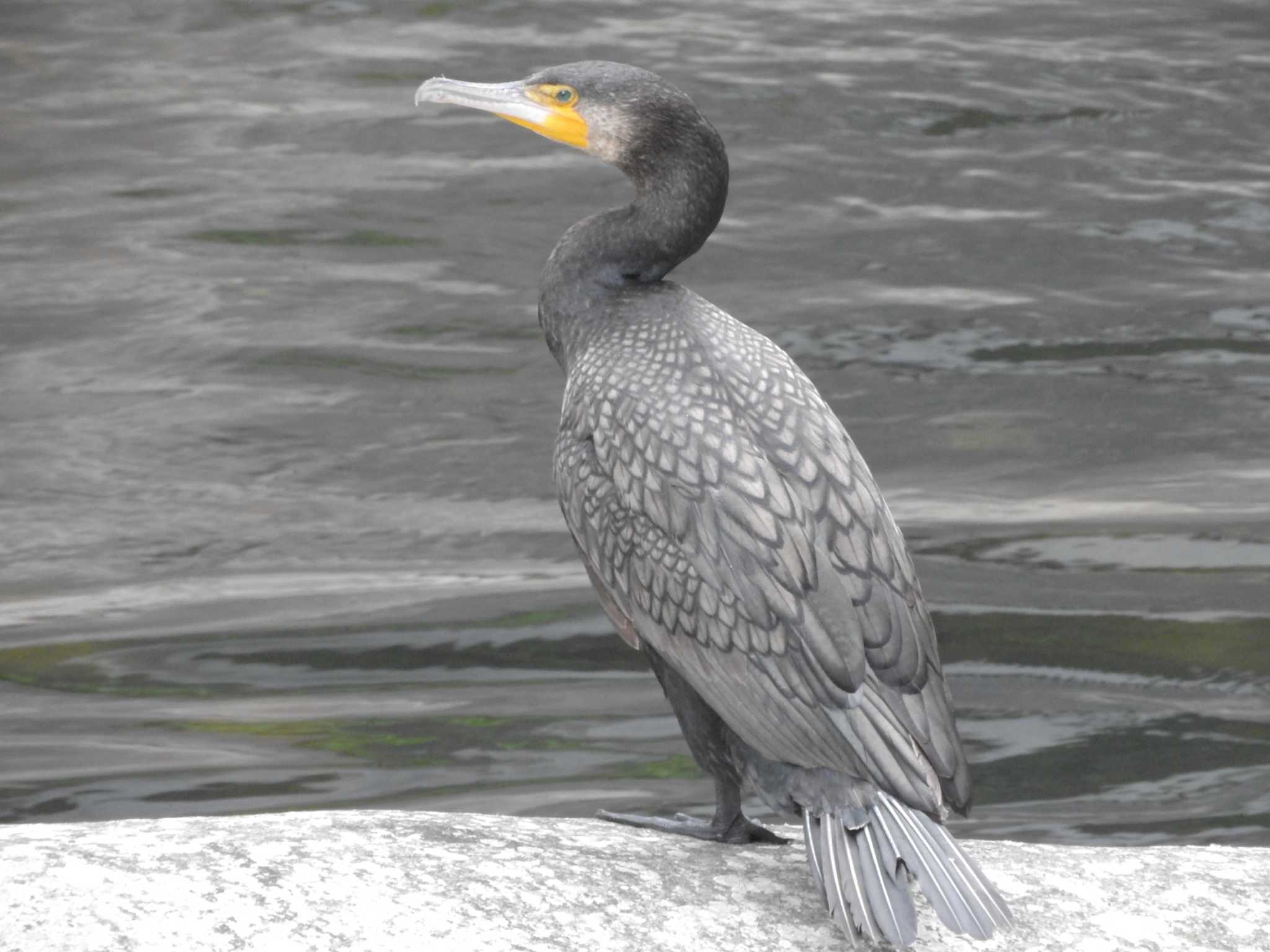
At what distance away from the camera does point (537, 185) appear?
8914 mm

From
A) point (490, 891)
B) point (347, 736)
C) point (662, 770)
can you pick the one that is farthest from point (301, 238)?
point (490, 891)

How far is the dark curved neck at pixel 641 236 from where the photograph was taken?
160 inches

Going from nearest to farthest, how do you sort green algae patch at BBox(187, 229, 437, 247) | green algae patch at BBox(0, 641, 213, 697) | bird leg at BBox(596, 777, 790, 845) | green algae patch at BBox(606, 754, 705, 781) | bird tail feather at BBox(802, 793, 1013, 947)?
bird tail feather at BBox(802, 793, 1013, 947) → bird leg at BBox(596, 777, 790, 845) → green algae patch at BBox(606, 754, 705, 781) → green algae patch at BBox(0, 641, 213, 697) → green algae patch at BBox(187, 229, 437, 247)

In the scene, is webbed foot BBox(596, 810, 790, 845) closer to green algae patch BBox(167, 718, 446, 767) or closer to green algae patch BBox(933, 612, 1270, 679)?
green algae patch BBox(167, 718, 446, 767)

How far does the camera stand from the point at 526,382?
7.86 metres

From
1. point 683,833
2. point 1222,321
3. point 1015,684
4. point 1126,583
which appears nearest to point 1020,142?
point 1222,321

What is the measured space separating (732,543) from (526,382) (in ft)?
14.4

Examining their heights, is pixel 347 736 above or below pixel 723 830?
below

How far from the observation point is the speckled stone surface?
316 cm

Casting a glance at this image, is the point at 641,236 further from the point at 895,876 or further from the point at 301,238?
the point at 301,238

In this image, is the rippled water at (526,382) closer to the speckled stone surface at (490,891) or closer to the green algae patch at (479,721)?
the green algae patch at (479,721)

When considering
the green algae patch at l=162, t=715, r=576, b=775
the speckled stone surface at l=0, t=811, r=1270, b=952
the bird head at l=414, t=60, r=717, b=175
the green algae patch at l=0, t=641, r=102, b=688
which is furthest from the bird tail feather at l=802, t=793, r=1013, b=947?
the green algae patch at l=0, t=641, r=102, b=688

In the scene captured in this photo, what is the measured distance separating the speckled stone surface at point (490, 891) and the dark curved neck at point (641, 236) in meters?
1.23

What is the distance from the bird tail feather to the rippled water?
2378mm
